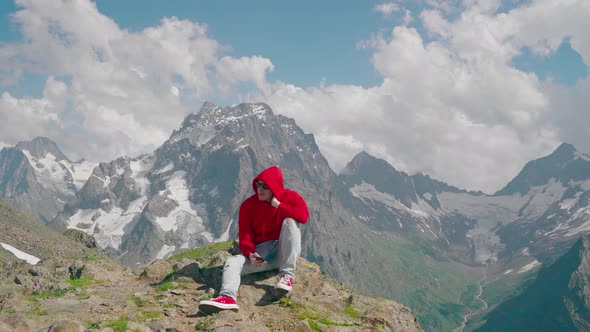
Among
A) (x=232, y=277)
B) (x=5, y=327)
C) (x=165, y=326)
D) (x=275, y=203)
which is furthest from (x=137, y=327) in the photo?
(x=275, y=203)

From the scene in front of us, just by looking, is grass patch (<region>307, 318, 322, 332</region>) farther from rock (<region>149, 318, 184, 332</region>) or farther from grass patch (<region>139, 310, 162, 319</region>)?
grass patch (<region>139, 310, 162, 319</region>)

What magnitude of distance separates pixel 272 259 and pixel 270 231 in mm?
1079

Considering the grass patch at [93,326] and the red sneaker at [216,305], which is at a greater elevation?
the red sneaker at [216,305]

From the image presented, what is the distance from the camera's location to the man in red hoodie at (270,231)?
48.1ft

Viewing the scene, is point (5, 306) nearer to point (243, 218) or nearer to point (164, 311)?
point (164, 311)

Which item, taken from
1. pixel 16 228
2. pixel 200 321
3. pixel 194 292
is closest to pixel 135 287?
pixel 194 292

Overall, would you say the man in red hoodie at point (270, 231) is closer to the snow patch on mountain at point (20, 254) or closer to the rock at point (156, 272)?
the rock at point (156, 272)

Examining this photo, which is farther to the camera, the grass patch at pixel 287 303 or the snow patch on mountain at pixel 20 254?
the snow patch on mountain at pixel 20 254

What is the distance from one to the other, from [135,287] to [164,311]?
5.80 meters

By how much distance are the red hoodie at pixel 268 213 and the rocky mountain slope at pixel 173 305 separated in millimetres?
1725

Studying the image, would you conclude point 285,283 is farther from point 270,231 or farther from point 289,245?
point 270,231

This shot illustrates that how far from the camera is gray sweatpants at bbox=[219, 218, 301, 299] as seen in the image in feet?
45.5

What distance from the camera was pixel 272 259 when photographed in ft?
50.8

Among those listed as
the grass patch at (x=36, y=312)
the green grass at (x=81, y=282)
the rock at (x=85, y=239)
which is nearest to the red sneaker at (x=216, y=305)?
the grass patch at (x=36, y=312)
